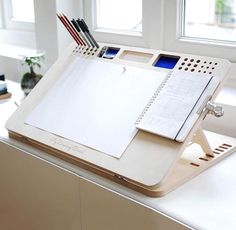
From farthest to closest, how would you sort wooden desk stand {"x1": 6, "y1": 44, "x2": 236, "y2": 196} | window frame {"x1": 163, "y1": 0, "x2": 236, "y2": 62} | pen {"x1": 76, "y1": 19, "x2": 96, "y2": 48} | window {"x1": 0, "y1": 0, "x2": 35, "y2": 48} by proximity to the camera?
window {"x1": 0, "y1": 0, "x2": 35, "y2": 48} < window frame {"x1": 163, "y1": 0, "x2": 236, "y2": 62} < pen {"x1": 76, "y1": 19, "x2": 96, "y2": 48} < wooden desk stand {"x1": 6, "y1": 44, "x2": 236, "y2": 196}

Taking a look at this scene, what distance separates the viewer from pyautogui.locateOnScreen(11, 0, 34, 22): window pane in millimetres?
2205

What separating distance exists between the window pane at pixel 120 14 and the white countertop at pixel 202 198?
0.79m

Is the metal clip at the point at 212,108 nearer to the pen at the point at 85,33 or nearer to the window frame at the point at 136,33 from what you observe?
the pen at the point at 85,33

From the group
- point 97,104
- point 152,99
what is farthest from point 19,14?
point 152,99

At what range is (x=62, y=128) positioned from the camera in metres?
1.19

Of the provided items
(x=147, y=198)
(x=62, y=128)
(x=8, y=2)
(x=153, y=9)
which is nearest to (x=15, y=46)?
(x=8, y=2)

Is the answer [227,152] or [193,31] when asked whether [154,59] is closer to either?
[227,152]

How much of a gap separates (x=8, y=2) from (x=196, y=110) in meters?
1.61

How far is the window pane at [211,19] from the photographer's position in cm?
146

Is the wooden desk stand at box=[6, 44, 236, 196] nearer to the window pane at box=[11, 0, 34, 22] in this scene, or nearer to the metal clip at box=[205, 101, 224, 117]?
the metal clip at box=[205, 101, 224, 117]

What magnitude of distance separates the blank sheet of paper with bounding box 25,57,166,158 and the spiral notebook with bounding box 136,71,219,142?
0.10 ft

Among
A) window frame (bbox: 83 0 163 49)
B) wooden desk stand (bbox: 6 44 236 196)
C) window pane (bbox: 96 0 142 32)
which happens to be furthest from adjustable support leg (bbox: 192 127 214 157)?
window pane (bbox: 96 0 142 32)

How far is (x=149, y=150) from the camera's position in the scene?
3.29 ft

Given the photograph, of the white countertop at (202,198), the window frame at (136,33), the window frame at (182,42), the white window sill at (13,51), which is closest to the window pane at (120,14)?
the window frame at (136,33)
